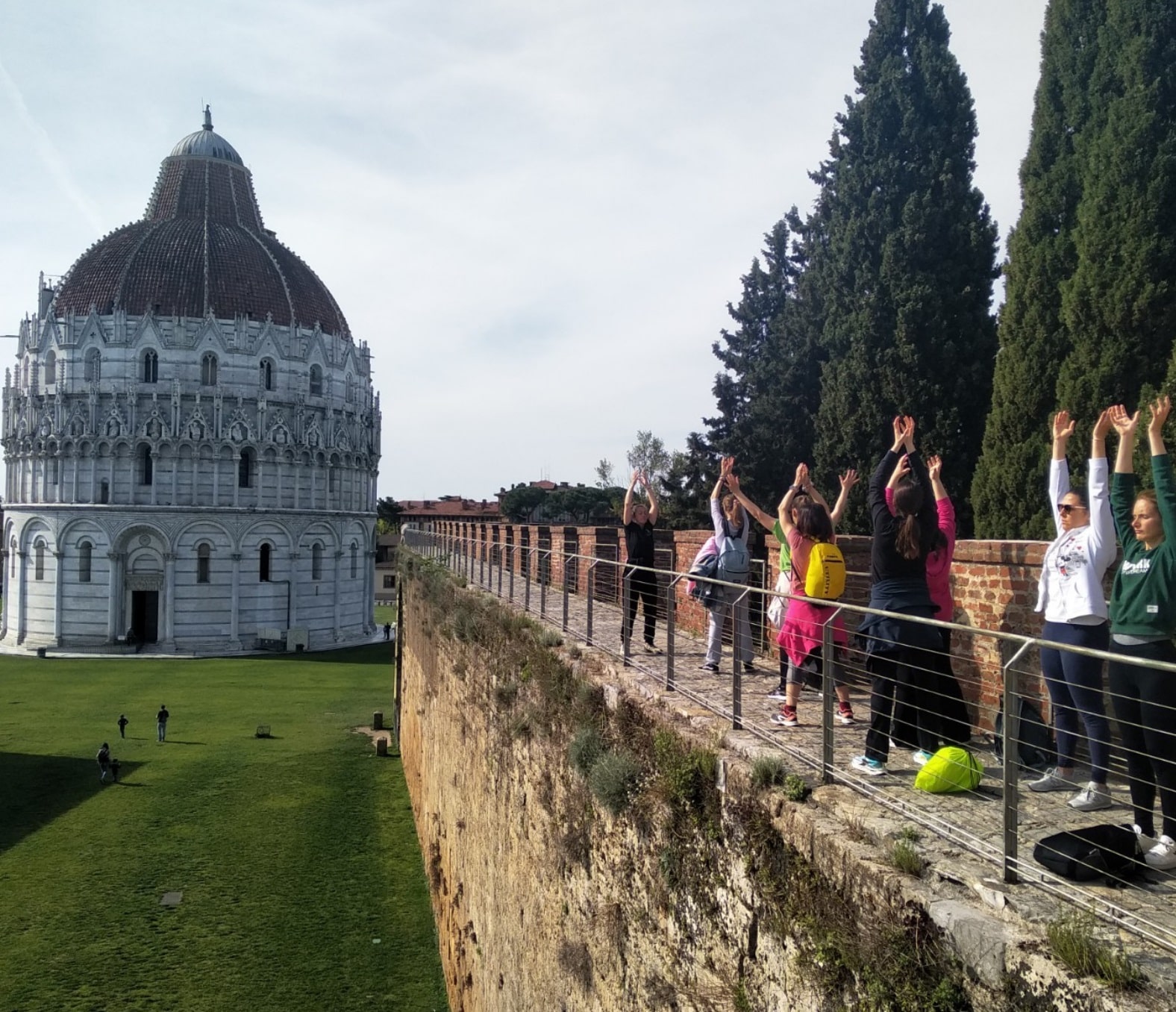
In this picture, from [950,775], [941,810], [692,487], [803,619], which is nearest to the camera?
[941,810]

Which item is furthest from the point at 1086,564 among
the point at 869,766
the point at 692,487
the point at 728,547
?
the point at 692,487

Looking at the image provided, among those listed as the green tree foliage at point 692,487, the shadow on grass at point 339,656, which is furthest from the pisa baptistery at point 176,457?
the green tree foliage at point 692,487

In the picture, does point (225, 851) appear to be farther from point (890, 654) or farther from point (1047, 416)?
point (1047, 416)

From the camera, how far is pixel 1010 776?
318 cm

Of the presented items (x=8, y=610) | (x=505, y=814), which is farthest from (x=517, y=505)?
(x=505, y=814)

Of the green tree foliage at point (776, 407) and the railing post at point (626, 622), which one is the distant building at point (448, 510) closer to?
the green tree foliage at point (776, 407)

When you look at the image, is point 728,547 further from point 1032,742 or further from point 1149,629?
point 1149,629

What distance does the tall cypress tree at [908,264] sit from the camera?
2342cm

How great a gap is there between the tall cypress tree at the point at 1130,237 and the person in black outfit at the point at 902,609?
1450 centimetres

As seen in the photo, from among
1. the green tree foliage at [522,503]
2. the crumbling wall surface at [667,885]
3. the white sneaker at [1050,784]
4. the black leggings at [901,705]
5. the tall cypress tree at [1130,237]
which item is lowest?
the crumbling wall surface at [667,885]

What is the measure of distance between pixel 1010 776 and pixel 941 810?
0.85 metres

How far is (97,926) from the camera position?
15.3m

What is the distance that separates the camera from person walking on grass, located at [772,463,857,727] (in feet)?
17.7

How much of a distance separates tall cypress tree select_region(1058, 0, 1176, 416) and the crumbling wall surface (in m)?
13.4
